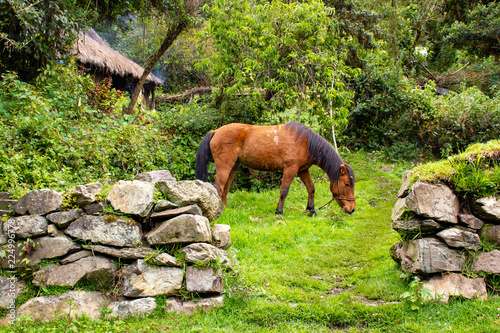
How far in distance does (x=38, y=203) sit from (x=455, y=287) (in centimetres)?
472

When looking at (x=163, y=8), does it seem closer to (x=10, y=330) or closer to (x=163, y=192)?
(x=163, y=192)

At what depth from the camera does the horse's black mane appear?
7363mm

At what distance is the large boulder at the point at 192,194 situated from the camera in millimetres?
4199

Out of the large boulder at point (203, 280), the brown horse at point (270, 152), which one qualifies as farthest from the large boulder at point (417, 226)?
the brown horse at point (270, 152)

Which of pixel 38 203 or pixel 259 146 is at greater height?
pixel 259 146

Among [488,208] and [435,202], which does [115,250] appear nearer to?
[435,202]

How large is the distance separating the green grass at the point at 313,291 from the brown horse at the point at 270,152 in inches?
34.6

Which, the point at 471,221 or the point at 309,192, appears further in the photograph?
the point at 309,192

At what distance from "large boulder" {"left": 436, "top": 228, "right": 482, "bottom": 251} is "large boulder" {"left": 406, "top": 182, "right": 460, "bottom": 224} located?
0.46 feet

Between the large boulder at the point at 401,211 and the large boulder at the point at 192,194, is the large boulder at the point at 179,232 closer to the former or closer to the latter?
the large boulder at the point at 192,194

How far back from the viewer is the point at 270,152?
25.8ft

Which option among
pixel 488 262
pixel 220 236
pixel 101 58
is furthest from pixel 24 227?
pixel 101 58

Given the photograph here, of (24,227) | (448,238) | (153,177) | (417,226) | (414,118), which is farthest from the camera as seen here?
(414,118)

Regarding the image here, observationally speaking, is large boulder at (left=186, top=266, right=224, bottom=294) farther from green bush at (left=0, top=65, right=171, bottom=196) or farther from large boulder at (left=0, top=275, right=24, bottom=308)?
green bush at (left=0, top=65, right=171, bottom=196)
